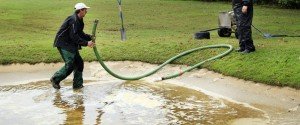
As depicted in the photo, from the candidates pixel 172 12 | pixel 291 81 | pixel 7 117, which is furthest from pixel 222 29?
pixel 172 12

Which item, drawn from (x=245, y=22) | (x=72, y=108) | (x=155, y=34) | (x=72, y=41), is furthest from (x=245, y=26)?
(x=155, y=34)

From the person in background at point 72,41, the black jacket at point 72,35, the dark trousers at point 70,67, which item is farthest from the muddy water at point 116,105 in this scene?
the black jacket at point 72,35

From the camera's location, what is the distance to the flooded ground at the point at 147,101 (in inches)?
388

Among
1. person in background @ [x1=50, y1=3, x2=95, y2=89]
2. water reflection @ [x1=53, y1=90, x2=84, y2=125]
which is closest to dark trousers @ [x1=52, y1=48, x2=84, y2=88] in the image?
person in background @ [x1=50, y1=3, x2=95, y2=89]

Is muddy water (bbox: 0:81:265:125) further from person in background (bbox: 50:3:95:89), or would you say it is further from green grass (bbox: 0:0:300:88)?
green grass (bbox: 0:0:300:88)

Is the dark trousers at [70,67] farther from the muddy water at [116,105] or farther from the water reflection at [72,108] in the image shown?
the water reflection at [72,108]

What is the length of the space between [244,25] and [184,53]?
1839mm

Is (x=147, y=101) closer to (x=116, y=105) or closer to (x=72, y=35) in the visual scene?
(x=116, y=105)

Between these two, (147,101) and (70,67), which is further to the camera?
(70,67)

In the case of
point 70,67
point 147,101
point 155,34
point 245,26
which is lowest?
point 155,34

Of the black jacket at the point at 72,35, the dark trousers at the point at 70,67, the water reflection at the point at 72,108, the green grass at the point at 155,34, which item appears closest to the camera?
the water reflection at the point at 72,108

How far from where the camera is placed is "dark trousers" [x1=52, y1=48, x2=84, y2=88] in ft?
39.5

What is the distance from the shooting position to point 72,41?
12.1 m

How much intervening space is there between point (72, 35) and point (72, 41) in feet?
0.77
